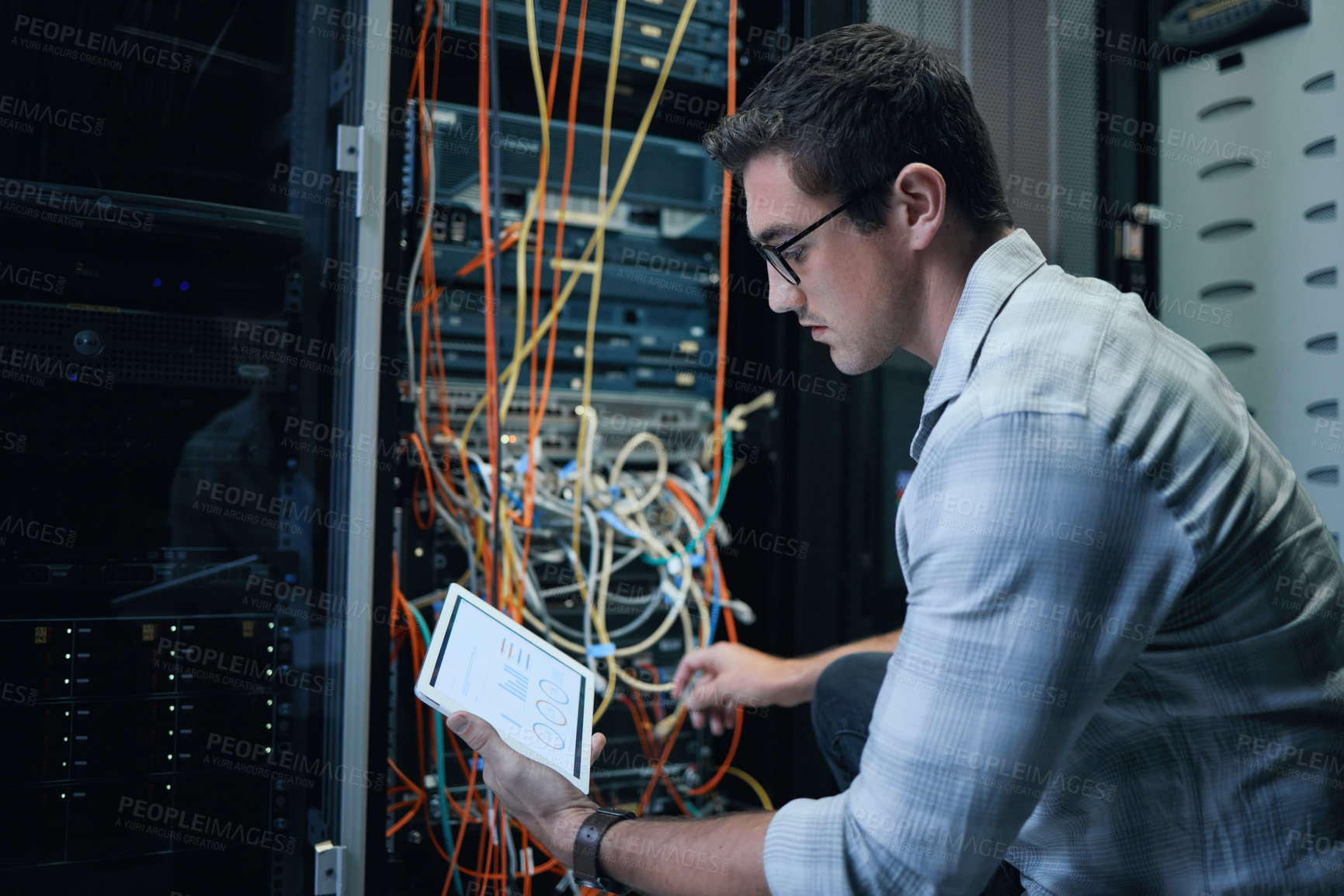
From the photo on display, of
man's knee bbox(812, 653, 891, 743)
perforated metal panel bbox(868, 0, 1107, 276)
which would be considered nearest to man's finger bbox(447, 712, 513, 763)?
man's knee bbox(812, 653, 891, 743)

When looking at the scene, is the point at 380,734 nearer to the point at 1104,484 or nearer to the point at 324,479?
the point at 324,479

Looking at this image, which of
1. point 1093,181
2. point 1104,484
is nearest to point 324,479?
point 1104,484

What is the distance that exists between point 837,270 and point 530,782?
57cm

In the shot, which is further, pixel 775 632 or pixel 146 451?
pixel 775 632

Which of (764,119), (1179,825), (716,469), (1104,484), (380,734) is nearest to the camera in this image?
(1104,484)

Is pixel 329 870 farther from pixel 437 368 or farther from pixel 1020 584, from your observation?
pixel 1020 584

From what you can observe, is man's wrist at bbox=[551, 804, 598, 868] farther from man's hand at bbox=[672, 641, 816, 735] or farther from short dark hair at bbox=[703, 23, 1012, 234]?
short dark hair at bbox=[703, 23, 1012, 234]

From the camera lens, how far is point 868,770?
0.73m

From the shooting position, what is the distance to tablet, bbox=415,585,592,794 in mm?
917

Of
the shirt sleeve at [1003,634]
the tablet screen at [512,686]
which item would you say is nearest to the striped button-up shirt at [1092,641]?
the shirt sleeve at [1003,634]

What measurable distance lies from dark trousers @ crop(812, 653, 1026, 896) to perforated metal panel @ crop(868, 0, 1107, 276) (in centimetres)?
74

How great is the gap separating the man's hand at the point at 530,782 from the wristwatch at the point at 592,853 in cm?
2

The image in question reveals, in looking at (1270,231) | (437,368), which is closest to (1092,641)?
(437,368)

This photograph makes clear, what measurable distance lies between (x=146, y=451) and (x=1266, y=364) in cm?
170
